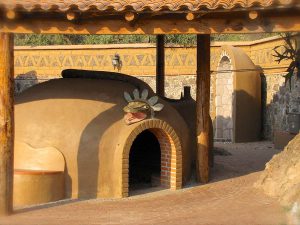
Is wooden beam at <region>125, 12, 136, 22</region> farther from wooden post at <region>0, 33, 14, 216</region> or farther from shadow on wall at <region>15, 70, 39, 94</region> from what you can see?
shadow on wall at <region>15, 70, 39, 94</region>

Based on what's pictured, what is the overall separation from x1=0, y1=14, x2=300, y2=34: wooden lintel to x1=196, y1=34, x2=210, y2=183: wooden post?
2066 millimetres

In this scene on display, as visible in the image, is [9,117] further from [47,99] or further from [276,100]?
[276,100]

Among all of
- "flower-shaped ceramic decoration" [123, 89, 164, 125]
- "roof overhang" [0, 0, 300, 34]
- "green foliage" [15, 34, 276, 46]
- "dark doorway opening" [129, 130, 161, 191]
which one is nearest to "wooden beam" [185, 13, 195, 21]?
"roof overhang" [0, 0, 300, 34]

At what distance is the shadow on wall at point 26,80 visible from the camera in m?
22.8

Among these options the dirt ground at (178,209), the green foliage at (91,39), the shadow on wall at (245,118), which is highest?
the green foliage at (91,39)

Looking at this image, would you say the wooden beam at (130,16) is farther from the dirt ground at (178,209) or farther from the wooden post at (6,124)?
the dirt ground at (178,209)

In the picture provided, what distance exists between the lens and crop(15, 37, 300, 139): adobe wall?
19.0m

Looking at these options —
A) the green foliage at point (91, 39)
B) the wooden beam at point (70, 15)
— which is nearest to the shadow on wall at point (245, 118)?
the green foliage at point (91, 39)

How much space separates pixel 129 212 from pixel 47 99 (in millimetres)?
3248

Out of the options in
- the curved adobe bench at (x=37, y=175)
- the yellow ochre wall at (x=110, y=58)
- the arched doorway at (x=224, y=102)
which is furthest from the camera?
the yellow ochre wall at (x=110, y=58)

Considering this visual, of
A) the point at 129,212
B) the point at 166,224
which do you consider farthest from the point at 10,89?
the point at 166,224

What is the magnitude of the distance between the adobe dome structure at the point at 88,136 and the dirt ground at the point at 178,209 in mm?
404

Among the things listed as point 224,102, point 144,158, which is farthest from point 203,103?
point 224,102

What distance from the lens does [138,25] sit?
343 inches
